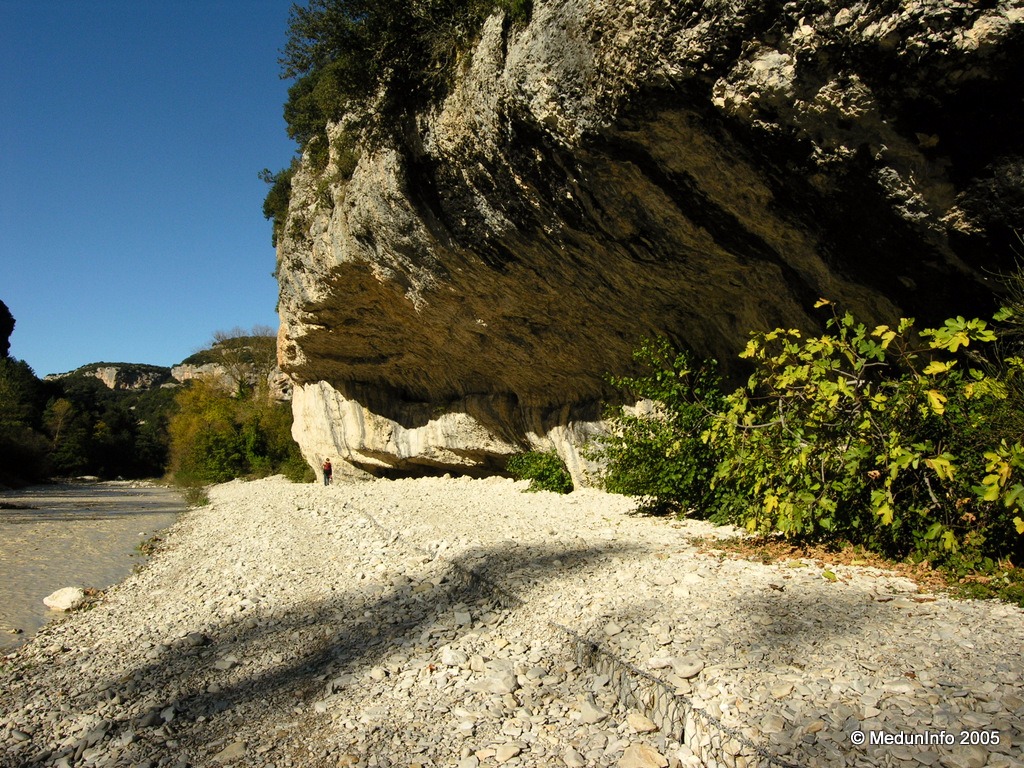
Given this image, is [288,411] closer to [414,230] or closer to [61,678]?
[414,230]

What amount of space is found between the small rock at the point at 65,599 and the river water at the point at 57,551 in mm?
77

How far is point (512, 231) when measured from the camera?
7.57 m

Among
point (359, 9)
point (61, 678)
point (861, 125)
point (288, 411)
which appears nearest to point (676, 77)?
point (861, 125)

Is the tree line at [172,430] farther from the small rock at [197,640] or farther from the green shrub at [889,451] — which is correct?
the green shrub at [889,451]

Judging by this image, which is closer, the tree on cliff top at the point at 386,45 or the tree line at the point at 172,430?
the tree on cliff top at the point at 386,45

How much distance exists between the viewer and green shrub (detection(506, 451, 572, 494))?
12.0 m

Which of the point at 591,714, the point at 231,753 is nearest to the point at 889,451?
the point at 591,714

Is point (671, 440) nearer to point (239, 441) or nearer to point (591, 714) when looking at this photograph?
point (591, 714)

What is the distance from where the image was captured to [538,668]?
11.8 feet

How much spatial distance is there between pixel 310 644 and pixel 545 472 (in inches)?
319

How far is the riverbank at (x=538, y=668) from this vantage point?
2.49 meters

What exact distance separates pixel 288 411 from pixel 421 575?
27078mm

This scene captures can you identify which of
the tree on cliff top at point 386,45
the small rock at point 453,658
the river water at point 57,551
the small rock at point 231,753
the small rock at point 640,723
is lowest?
the small rock at point 231,753

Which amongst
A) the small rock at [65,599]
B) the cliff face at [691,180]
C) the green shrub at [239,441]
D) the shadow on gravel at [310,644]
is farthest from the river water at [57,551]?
the green shrub at [239,441]
